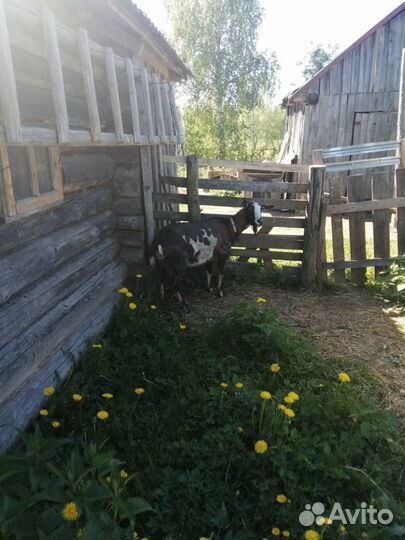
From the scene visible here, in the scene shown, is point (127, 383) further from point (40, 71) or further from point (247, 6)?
point (247, 6)

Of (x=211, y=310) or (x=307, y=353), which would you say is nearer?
(x=307, y=353)

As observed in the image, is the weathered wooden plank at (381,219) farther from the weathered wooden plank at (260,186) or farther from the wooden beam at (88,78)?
the wooden beam at (88,78)

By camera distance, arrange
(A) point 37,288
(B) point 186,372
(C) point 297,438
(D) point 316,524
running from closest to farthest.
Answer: (D) point 316,524 → (C) point 297,438 → (A) point 37,288 → (B) point 186,372

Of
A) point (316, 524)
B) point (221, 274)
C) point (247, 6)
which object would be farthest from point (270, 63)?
point (316, 524)

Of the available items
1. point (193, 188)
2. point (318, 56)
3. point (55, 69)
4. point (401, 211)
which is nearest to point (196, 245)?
point (193, 188)

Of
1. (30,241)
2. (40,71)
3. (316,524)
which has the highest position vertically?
(40,71)

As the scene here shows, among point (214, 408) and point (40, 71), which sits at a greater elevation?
point (40, 71)

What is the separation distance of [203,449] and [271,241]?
13.7 feet

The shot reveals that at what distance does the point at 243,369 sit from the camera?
4.07 metres

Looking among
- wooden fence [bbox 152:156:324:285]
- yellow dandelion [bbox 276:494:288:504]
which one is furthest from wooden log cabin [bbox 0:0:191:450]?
yellow dandelion [bbox 276:494:288:504]

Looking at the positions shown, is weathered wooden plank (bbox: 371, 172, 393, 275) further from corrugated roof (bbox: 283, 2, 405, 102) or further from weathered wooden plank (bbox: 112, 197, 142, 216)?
corrugated roof (bbox: 283, 2, 405, 102)

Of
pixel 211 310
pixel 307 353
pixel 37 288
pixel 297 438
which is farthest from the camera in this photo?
pixel 211 310

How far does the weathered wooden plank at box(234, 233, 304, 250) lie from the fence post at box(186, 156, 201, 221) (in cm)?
83

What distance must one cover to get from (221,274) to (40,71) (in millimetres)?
4145
